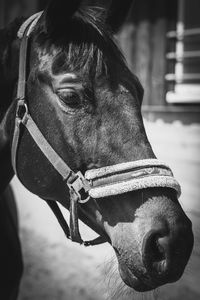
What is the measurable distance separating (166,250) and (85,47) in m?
0.74

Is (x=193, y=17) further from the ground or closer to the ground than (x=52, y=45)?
closer to the ground

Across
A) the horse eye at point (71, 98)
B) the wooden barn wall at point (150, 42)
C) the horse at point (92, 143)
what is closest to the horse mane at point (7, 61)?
the horse at point (92, 143)

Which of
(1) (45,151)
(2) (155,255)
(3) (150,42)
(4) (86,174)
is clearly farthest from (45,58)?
(3) (150,42)

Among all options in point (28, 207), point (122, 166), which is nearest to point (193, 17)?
point (28, 207)

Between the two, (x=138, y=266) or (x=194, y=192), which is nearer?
(x=138, y=266)

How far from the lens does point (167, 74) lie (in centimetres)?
401

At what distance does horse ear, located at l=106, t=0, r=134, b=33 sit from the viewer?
1.71 m

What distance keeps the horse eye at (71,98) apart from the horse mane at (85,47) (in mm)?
80

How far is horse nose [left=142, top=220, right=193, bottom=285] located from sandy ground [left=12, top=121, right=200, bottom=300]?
5.83 ft

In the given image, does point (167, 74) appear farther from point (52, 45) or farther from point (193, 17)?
point (52, 45)

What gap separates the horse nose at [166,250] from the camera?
1.22m

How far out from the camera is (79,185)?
1.40 metres

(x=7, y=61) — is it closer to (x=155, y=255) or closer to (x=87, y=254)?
(x=155, y=255)

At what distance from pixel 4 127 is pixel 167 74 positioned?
2.61 metres
